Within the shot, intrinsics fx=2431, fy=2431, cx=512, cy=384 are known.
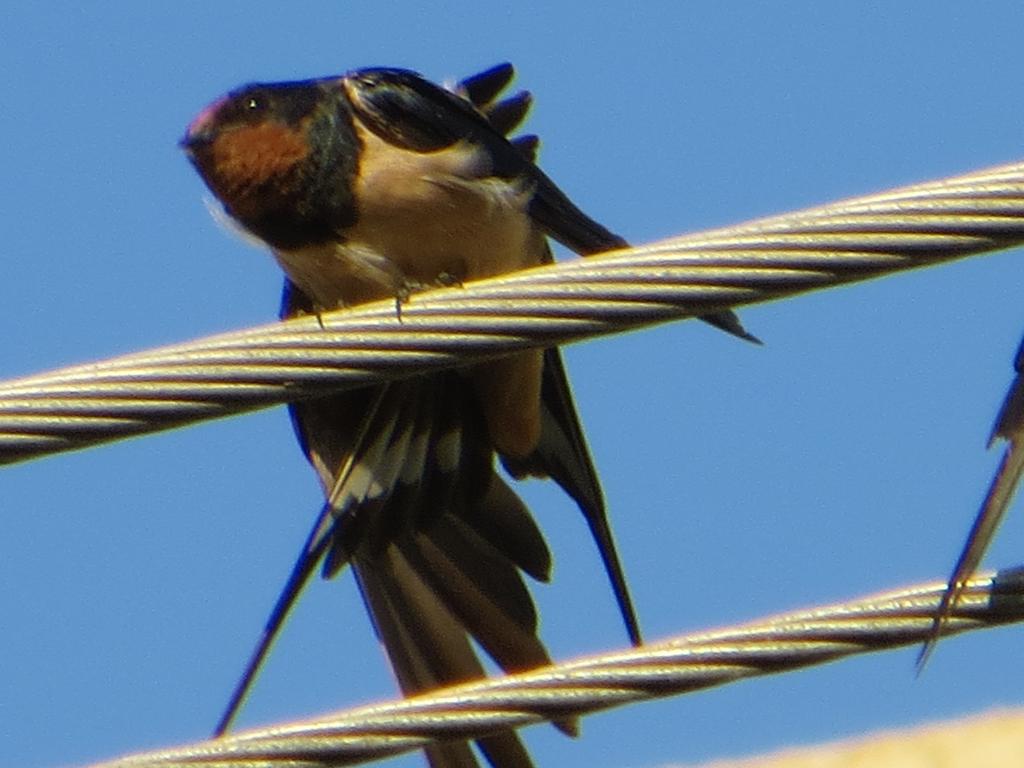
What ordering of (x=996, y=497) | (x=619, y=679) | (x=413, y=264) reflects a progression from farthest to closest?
(x=413, y=264), (x=996, y=497), (x=619, y=679)

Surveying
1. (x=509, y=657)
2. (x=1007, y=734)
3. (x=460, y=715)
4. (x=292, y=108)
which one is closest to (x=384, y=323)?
(x=460, y=715)

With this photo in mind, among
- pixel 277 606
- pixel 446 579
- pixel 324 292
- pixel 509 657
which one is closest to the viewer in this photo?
pixel 277 606

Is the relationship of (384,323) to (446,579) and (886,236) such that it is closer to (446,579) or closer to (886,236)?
(886,236)

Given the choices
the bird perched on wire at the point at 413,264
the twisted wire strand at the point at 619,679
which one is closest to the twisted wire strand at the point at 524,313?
the twisted wire strand at the point at 619,679

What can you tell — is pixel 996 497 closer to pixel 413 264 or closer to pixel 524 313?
pixel 524 313

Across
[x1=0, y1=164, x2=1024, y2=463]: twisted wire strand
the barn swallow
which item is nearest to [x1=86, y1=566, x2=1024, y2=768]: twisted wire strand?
the barn swallow

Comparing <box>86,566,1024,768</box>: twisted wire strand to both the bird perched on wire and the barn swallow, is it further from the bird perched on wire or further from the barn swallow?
the bird perched on wire

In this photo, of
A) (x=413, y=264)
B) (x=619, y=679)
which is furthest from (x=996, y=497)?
(x=413, y=264)
